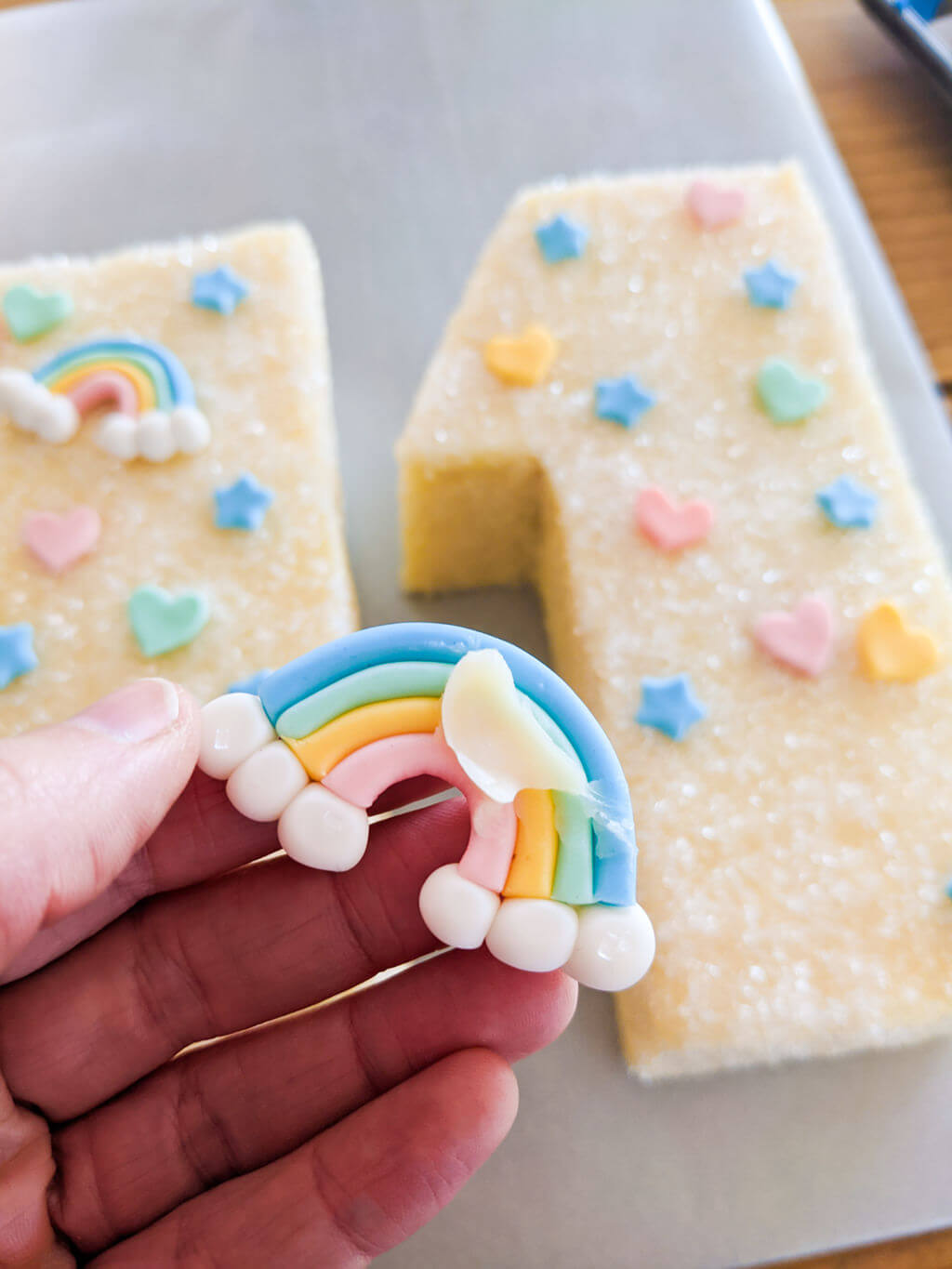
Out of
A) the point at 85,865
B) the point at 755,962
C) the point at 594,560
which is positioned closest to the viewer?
the point at 85,865

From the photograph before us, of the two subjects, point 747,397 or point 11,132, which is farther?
point 11,132

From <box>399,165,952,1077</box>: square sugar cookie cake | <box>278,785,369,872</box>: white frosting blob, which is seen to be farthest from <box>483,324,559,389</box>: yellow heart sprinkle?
<box>278,785,369,872</box>: white frosting blob

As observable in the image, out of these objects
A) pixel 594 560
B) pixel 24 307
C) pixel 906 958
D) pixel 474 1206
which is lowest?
pixel 474 1206

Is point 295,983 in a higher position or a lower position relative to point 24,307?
lower

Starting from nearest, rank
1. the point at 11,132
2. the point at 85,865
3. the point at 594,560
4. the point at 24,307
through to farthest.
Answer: the point at 85,865
the point at 594,560
the point at 24,307
the point at 11,132

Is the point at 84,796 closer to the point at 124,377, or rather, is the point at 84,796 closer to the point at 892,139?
the point at 124,377

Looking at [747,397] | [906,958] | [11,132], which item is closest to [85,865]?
[906,958]

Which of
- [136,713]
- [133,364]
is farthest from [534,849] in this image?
[133,364]

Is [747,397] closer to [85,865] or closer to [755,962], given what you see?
[755,962]
